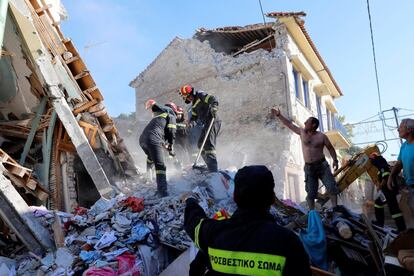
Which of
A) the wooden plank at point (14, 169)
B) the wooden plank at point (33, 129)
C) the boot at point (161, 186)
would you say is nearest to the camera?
the wooden plank at point (14, 169)

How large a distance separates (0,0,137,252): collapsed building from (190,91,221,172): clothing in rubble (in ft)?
6.07

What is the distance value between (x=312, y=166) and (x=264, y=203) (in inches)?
152

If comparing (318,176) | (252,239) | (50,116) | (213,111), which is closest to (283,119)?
(318,176)

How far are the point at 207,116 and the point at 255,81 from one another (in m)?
7.07

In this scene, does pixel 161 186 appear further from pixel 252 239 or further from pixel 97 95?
pixel 252 239

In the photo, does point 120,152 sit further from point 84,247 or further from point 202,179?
point 84,247

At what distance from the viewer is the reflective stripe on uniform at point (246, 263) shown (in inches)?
56.6

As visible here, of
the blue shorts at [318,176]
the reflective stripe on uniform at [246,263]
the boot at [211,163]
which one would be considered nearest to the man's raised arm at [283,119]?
the blue shorts at [318,176]

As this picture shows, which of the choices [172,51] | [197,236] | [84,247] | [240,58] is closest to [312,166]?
[84,247]

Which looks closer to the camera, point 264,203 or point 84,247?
point 264,203

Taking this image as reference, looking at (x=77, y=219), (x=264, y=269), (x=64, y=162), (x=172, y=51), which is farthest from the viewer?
(x=172, y=51)

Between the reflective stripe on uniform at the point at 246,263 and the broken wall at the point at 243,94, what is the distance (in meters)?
9.02

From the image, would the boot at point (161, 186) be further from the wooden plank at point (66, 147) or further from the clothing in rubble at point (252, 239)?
the clothing in rubble at point (252, 239)

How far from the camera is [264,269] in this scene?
144 cm
